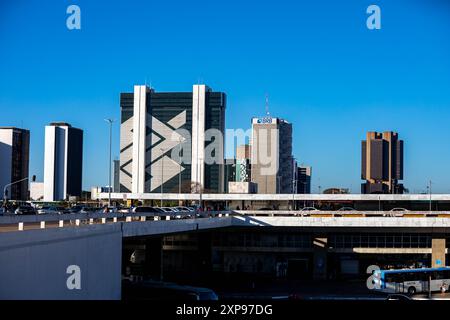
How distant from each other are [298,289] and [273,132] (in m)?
136

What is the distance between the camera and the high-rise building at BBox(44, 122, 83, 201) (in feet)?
570

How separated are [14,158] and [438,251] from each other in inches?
4577

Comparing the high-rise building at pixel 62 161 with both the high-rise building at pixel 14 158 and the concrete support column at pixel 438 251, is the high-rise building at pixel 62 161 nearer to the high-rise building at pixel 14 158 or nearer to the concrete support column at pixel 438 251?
the high-rise building at pixel 14 158

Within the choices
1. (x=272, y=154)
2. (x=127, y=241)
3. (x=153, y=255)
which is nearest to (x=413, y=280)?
(x=153, y=255)

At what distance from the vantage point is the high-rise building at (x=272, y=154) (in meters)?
178

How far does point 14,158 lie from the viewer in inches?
5871

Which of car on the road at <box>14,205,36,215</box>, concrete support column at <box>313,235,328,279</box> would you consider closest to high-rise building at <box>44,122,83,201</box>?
car on the road at <box>14,205,36,215</box>

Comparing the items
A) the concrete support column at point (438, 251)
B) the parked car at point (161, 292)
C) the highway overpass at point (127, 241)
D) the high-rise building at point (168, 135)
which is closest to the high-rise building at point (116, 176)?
the high-rise building at point (168, 135)

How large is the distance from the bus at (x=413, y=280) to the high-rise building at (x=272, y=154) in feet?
442

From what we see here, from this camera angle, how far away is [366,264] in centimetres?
5650

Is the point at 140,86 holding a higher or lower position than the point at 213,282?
higher

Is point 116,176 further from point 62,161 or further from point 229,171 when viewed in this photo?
point 229,171
